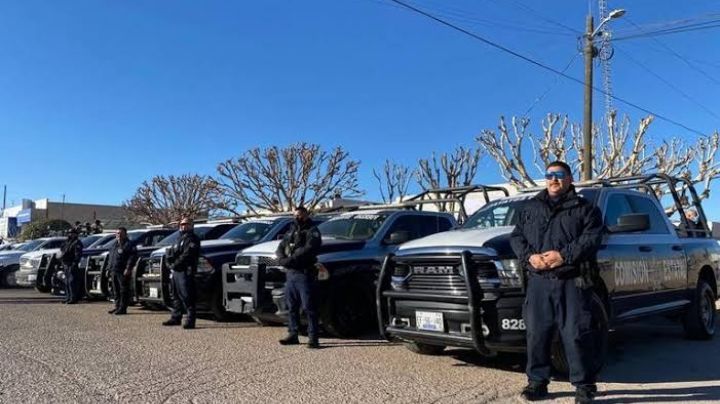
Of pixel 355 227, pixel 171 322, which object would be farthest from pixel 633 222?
pixel 171 322

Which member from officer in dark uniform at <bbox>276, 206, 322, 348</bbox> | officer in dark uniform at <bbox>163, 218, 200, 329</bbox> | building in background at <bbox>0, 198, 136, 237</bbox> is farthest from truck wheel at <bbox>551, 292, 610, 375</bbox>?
building in background at <bbox>0, 198, 136, 237</bbox>

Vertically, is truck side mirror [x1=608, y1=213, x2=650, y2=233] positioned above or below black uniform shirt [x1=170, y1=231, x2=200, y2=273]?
above

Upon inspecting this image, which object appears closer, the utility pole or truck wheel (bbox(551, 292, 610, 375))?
truck wheel (bbox(551, 292, 610, 375))

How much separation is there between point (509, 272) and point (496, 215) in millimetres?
1687

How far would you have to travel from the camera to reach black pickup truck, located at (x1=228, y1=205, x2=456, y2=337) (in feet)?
29.0

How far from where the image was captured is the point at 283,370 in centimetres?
664

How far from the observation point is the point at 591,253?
5.10 m

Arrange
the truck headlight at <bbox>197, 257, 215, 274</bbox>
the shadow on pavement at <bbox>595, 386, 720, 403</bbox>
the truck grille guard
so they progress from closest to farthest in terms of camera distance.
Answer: the shadow on pavement at <bbox>595, 386, 720, 403</bbox>, the truck grille guard, the truck headlight at <bbox>197, 257, 215, 274</bbox>

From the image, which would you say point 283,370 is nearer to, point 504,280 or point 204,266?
point 504,280

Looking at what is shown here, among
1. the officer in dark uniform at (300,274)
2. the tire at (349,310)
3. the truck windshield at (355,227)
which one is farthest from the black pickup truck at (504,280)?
the truck windshield at (355,227)

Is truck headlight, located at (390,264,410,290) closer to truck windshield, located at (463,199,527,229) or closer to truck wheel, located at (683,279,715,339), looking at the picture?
truck windshield, located at (463,199,527,229)

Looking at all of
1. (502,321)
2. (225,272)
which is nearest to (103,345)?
(225,272)

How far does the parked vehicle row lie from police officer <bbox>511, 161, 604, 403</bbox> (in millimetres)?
194

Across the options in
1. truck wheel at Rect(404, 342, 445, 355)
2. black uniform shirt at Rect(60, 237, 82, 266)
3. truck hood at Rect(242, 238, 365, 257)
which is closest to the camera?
truck wheel at Rect(404, 342, 445, 355)
